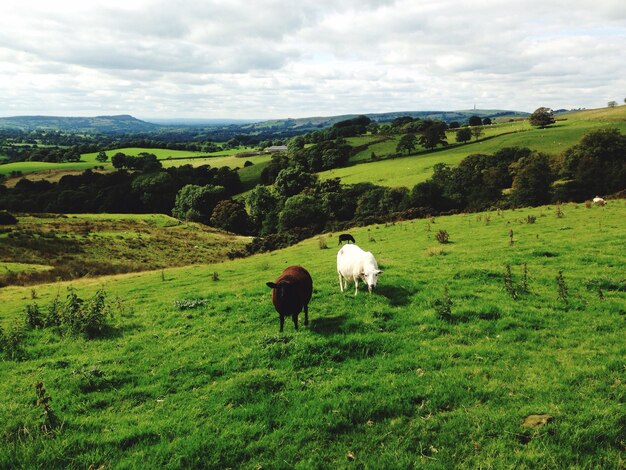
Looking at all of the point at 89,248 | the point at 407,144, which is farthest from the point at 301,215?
the point at 407,144

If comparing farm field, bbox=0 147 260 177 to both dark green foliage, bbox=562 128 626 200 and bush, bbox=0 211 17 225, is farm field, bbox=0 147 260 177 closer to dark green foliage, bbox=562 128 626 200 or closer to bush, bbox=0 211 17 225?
bush, bbox=0 211 17 225

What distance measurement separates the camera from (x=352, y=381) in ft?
29.3

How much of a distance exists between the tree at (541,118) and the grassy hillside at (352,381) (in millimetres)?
135876

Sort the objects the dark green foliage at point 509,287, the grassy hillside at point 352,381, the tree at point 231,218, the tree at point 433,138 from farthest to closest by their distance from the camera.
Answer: the tree at point 433,138 → the tree at point 231,218 → the dark green foliage at point 509,287 → the grassy hillside at point 352,381

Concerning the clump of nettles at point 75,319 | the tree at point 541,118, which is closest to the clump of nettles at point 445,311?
the clump of nettles at point 75,319

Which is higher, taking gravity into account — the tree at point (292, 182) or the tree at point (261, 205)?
the tree at point (292, 182)

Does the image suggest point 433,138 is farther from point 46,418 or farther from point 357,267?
point 46,418

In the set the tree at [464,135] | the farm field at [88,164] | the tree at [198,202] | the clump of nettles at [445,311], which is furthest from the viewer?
the farm field at [88,164]

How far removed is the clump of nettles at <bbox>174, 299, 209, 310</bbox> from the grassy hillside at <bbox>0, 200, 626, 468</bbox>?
337mm

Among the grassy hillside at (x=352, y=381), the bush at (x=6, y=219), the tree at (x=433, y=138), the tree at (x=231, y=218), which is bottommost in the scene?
the tree at (x=231, y=218)

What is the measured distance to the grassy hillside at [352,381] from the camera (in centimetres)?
678

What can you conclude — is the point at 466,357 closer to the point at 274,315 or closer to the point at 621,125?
the point at 274,315

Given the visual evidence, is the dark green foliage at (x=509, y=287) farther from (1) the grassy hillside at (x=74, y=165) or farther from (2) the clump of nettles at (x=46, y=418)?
(1) the grassy hillside at (x=74, y=165)

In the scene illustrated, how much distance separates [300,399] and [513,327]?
7223 mm
